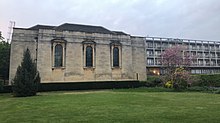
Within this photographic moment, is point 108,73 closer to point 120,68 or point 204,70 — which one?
point 120,68

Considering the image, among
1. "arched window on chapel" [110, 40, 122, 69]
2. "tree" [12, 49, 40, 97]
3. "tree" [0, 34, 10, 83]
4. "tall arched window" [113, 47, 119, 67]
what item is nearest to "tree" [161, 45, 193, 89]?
"arched window on chapel" [110, 40, 122, 69]

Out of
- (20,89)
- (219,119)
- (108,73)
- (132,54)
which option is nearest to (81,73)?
(108,73)

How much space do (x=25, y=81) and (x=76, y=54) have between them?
13.7 meters

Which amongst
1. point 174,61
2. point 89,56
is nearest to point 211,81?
point 174,61

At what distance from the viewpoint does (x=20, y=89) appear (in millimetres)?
23000

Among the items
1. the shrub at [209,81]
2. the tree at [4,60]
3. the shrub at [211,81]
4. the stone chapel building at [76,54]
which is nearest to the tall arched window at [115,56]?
the stone chapel building at [76,54]

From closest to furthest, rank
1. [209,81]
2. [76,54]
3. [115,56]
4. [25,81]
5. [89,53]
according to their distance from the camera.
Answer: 1. [25,81]
2. [209,81]
3. [76,54]
4. [89,53]
5. [115,56]

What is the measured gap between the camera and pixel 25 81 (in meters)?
23.3

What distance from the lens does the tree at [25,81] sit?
2307 centimetres

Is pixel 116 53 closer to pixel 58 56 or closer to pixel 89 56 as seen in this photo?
pixel 89 56

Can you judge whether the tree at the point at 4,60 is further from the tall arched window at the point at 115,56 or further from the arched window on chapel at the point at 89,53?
the tall arched window at the point at 115,56

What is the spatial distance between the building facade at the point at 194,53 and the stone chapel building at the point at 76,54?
2341 centimetres

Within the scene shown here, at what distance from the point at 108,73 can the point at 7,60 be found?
19.1 metres

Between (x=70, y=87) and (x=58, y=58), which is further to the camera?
(x=58, y=58)
